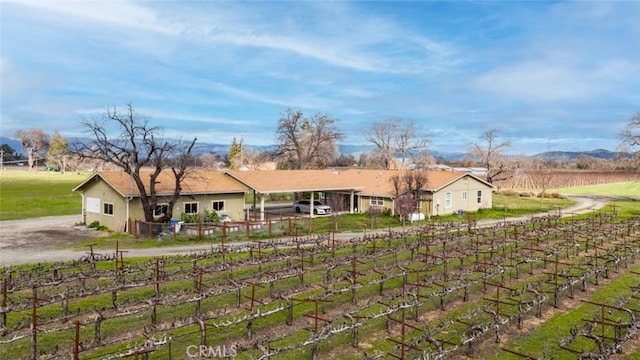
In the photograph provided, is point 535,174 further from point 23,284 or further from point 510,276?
point 23,284

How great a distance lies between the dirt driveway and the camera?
22406mm

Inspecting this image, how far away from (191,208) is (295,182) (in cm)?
1032

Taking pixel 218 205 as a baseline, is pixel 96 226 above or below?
below

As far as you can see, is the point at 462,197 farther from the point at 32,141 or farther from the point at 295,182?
the point at 32,141

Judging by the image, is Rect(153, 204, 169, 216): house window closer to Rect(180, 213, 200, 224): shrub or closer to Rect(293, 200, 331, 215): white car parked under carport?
Rect(180, 213, 200, 224): shrub

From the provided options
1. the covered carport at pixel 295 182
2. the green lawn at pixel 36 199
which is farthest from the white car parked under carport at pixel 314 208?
the green lawn at pixel 36 199

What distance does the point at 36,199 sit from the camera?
170ft

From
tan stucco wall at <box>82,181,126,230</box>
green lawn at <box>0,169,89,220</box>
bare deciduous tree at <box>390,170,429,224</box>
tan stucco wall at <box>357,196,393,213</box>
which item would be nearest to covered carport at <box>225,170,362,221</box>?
tan stucco wall at <box>357,196,393,213</box>

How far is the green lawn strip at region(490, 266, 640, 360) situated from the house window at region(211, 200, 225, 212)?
81.0 ft

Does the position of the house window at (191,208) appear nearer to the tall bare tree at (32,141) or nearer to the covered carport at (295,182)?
the covered carport at (295,182)

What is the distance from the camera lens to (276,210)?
1709 inches

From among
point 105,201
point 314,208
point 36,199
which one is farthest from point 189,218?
point 36,199

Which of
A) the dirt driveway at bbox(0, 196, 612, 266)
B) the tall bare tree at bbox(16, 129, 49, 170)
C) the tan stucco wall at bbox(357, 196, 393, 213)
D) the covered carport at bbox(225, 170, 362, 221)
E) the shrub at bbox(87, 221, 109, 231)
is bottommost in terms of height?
the dirt driveway at bbox(0, 196, 612, 266)

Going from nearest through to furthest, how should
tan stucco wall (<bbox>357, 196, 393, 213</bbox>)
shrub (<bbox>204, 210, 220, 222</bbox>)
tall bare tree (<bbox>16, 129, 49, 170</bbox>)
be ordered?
shrub (<bbox>204, 210, 220, 222</bbox>) < tan stucco wall (<bbox>357, 196, 393, 213</bbox>) < tall bare tree (<bbox>16, 129, 49, 170</bbox>)
